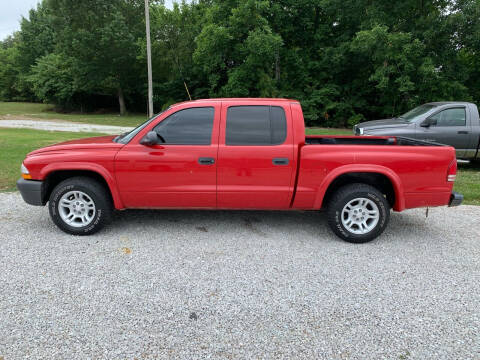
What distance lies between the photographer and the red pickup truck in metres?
3.99

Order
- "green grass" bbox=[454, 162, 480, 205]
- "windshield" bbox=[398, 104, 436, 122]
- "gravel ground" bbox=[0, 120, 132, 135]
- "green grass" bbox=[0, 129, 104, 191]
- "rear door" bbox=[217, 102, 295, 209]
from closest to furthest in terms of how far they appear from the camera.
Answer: "rear door" bbox=[217, 102, 295, 209] → "green grass" bbox=[454, 162, 480, 205] → "green grass" bbox=[0, 129, 104, 191] → "windshield" bbox=[398, 104, 436, 122] → "gravel ground" bbox=[0, 120, 132, 135]

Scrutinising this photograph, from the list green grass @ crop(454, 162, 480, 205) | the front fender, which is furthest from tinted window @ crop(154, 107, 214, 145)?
green grass @ crop(454, 162, 480, 205)

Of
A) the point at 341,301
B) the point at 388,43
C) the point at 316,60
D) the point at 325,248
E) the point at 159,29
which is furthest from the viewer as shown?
the point at 159,29

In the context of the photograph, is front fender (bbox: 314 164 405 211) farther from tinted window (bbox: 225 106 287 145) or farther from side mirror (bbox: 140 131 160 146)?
side mirror (bbox: 140 131 160 146)

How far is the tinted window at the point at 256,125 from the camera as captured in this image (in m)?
4.07

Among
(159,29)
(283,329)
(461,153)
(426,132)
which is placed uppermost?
(159,29)

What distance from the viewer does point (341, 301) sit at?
9.49 ft

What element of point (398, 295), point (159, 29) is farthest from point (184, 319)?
point (159, 29)

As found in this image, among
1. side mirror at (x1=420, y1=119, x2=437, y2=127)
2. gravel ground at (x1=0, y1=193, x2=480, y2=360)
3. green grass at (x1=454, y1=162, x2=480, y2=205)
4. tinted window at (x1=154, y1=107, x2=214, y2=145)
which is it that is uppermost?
side mirror at (x1=420, y1=119, x2=437, y2=127)

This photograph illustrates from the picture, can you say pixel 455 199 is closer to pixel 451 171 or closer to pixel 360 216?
pixel 451 171

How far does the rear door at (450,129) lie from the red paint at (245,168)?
4878 mm

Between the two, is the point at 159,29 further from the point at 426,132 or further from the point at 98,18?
the point at 426,132

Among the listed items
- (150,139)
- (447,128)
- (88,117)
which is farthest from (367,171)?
(88,117)

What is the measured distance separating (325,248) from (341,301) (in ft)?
3.61
